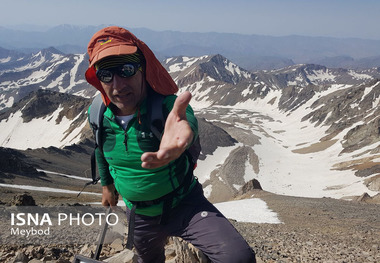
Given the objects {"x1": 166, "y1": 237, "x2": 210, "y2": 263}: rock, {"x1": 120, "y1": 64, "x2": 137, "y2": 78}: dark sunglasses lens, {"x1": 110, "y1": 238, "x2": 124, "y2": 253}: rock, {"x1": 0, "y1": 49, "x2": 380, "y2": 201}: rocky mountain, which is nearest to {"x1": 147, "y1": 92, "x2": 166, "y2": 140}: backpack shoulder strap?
{"x1": 120, "y1": 64, "x2": 137, "y2": 78}: dark sunglasses lens

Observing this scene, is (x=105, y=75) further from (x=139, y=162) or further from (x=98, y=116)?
(x=139, y=162)

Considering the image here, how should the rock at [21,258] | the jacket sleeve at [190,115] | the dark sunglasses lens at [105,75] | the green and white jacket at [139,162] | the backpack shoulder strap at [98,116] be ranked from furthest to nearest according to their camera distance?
the rock at [21,258] → the backpack shoulder strap at [98,116] → the green and white jacket at [139,162] → the dark sunglasses lens at [105,75] → the jacket sleeve at [190,115]

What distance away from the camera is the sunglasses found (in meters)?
3.99

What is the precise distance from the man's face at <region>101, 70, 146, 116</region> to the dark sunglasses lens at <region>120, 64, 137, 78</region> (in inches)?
1.7

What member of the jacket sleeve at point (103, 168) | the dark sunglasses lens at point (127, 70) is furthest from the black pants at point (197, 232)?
the dark sunglasses lens at point (127, 70)

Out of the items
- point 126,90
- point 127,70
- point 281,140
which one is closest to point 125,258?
point 126,90

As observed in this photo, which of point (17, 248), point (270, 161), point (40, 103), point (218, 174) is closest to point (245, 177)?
point (218, 174)

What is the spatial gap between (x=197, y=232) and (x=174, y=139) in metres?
1.70

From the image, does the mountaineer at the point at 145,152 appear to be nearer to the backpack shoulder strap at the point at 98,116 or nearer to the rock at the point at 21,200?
the backpack shoulder strap at the point at 98,116

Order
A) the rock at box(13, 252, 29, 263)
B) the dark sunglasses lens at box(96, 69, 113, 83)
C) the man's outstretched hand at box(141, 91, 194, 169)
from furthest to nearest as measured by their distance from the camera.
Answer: the rock at box(13, 252, 29, 263), the dark sunglasses lens at box(96, 69, 113, 83), the man's outstretched hand at box(141, 91, 194, 169)

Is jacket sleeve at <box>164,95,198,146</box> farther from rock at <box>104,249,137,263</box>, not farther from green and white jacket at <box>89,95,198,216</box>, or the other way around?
rock at <box>104,249,137,263</box>

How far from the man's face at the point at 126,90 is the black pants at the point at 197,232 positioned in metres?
1.61

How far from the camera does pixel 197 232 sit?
4023 mm

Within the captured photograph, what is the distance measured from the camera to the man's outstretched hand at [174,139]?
9.17 ft
